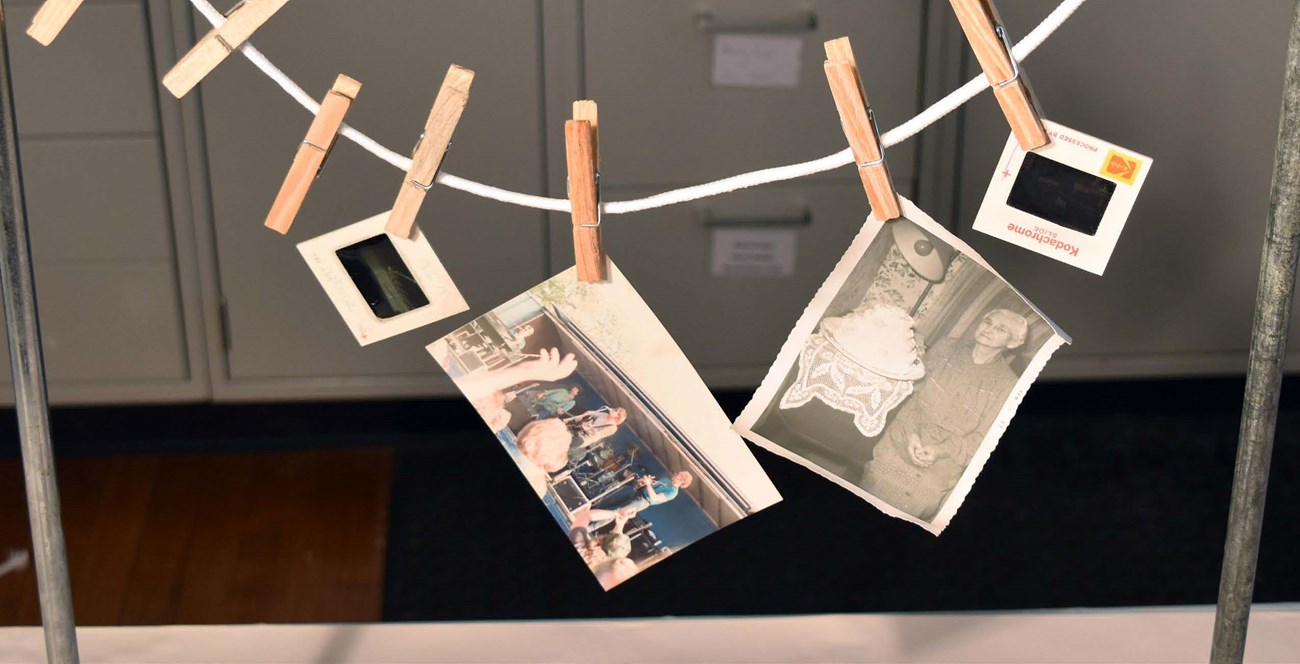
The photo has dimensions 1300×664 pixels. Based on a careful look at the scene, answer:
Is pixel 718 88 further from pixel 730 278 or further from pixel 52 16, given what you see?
pixel 52 16

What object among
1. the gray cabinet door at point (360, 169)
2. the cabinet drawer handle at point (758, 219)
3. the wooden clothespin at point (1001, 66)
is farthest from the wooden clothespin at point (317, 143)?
the cabinet drawer handle at point (758, 219)

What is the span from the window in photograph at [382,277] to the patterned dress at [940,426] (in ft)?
0.68

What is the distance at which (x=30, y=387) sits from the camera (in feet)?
1.59

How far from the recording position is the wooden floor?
1.47 meters

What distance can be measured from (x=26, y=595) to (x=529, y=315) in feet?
4.20

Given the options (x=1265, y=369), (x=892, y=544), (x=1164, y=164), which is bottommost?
(x=892, y=544)

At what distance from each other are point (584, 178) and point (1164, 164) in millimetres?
1511

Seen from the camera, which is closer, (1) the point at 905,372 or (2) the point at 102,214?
(1) the point at 905,372

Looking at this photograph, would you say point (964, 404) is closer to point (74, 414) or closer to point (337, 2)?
point (337, 2)

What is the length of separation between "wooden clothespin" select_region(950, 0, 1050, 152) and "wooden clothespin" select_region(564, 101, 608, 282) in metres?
0.14

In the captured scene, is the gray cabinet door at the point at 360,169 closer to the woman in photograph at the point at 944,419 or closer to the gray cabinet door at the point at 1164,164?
the gray cabinet door at the point at 1164,164

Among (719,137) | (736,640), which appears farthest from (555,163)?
(736,640)

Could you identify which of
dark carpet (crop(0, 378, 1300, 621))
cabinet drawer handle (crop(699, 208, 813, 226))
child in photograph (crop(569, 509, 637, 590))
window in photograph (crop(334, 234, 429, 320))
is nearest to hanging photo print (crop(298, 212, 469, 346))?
window in photograph (crop(334, 234, 429, 320))

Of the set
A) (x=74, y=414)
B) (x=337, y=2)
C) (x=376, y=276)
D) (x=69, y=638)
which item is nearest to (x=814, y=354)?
(x=376, y=276)
